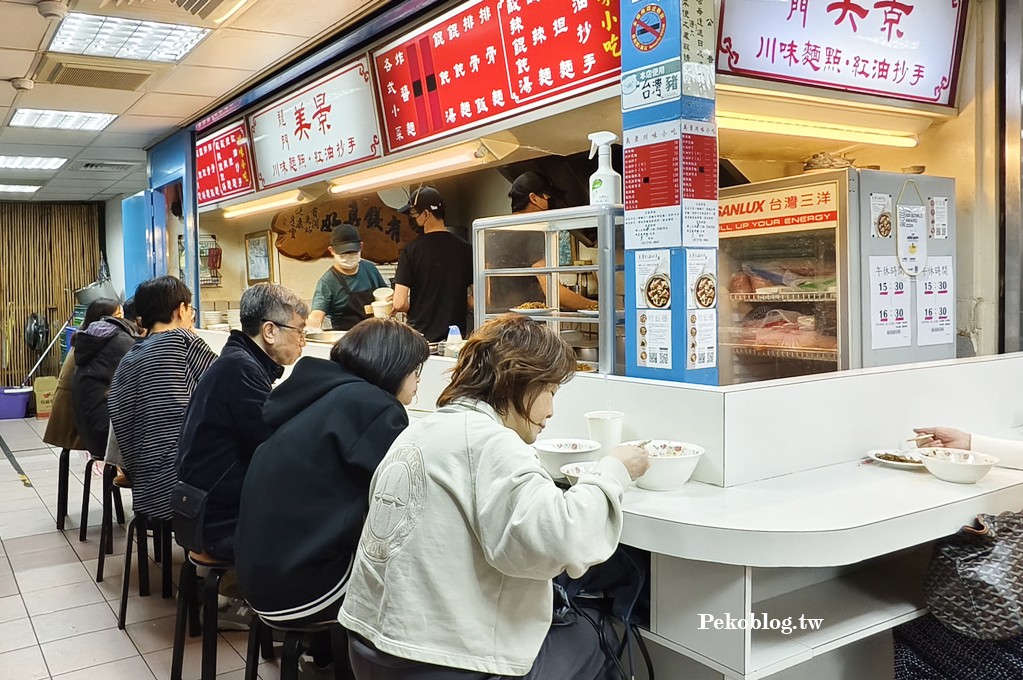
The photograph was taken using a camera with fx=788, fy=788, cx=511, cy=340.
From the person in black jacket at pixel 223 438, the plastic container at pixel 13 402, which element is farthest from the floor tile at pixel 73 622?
the plastic container at pixel 13 402

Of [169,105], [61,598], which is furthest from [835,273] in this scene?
[169,105]

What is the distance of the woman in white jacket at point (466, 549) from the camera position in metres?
1.50

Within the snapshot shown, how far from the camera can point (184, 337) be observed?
349 centimetres

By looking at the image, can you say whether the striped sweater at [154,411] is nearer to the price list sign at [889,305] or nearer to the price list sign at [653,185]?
the price list sign at [653,185]

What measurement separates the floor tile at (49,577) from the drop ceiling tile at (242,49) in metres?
3.08

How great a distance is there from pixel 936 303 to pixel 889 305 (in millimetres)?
345

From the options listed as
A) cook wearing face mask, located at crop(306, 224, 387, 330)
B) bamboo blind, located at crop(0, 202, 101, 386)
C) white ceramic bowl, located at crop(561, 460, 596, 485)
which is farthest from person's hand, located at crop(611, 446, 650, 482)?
bamboo blind, located at crop(0, 202, 101, 386)

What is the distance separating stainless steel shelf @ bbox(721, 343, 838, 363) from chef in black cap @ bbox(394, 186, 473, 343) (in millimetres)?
1736

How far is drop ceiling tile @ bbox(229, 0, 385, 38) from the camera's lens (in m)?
3.96

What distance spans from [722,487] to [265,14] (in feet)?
11.1

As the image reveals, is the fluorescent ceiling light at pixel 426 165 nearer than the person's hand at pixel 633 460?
No

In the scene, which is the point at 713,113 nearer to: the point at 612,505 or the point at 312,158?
the point at 612,505

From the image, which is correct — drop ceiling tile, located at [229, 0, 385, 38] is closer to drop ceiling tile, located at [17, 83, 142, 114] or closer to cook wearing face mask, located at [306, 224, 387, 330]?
cook wearing face mask, located at [306, 224, 387, 330]

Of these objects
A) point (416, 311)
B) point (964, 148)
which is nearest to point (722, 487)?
point (964, 148)
